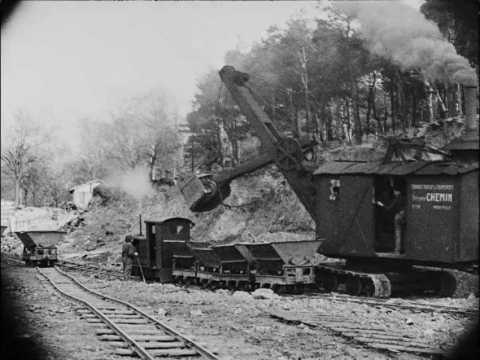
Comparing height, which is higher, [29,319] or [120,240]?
[120,240]

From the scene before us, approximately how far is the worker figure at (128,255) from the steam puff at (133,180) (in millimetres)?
3429

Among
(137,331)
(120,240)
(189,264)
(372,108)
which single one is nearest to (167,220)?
(120,240)

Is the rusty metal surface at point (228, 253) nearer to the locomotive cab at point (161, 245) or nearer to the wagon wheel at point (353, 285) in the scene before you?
the locomotive cab at point (161, 245)

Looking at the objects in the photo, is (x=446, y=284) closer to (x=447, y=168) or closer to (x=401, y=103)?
(x=447, y=168)

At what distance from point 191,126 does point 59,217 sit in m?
3.17

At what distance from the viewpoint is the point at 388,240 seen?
8719mm

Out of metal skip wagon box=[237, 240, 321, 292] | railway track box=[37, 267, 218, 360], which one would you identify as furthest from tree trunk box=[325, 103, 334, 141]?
metal skip wagon box=[237, 240, 321, 292]

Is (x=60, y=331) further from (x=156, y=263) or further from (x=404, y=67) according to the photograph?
(x=156, y=263)

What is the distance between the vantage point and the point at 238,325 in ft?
20.4

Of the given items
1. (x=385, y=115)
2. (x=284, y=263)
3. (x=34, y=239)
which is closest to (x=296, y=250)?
(x=284, y=263)

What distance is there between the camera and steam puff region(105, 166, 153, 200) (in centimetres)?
657

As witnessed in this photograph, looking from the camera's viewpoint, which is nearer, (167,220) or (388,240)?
(388,240)

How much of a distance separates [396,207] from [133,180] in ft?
12.3

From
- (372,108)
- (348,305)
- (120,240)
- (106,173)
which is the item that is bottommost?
(348,305)
